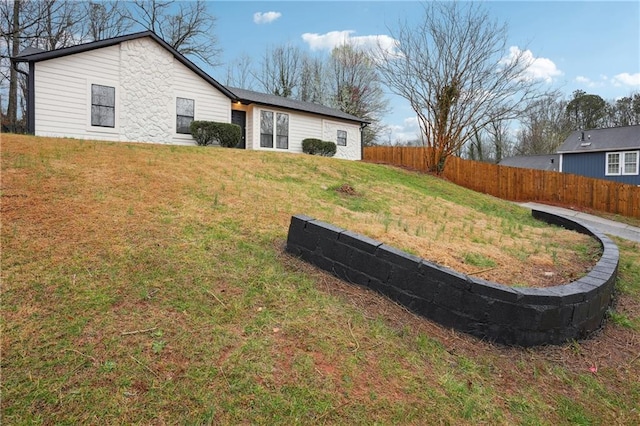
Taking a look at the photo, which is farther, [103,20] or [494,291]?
[103,20]

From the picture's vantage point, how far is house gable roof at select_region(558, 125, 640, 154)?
61.3 feet

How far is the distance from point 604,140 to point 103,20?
3246cm

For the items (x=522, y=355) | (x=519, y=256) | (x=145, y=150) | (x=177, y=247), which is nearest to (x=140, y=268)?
(x=177, y=247)

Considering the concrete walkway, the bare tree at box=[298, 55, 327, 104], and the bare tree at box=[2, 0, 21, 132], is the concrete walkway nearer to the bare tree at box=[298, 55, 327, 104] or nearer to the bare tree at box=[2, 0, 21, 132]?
the bare tree at box=[298, 55, 327, 104]

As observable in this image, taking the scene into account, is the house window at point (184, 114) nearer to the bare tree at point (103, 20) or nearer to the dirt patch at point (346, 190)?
the dirt patch at point (346, 190)

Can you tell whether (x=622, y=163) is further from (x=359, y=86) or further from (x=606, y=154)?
(x=359, y=86)

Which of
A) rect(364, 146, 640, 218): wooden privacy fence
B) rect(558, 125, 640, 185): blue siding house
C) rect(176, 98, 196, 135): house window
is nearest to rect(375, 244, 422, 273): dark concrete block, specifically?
rect(176, 98, 196, 135): house window

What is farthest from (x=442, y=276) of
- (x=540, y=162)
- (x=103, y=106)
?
(x=540, y=162)

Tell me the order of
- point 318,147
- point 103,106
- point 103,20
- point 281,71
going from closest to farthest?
point 103,106 → point 318,147 → point 103,20 → point 281,71

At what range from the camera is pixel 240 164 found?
24.4 feet

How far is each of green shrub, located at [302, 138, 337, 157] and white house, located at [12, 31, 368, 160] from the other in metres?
1.89

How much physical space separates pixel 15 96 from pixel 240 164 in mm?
19416

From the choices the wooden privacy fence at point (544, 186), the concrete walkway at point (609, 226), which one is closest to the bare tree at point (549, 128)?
the wooden privacy fence at point (544, 186)

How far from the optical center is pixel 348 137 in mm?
18359
